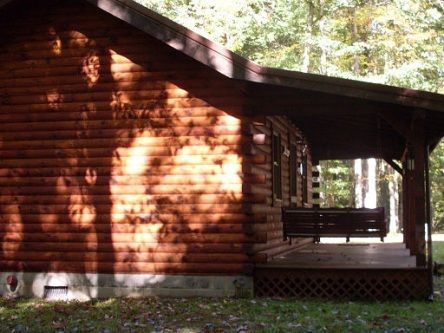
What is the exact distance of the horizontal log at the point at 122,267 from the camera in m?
10.5

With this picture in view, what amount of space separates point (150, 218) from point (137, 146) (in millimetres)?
1326

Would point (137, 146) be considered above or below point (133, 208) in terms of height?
above

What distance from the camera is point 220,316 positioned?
8758 millimetres

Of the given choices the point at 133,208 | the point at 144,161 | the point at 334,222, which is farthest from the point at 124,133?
the point at 334,222

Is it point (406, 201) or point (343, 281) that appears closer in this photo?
point (343, 281)

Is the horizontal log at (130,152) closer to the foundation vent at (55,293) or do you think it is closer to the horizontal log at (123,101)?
the horizontal log at (123,101)

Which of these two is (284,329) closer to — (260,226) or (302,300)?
(302,300)

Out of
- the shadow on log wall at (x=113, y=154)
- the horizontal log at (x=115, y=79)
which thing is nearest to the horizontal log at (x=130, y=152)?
the shadow on log wall at (x=113, y=154)

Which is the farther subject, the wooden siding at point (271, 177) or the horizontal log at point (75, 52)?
the wooden siding at point (271, 177)

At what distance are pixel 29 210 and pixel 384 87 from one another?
6.83m

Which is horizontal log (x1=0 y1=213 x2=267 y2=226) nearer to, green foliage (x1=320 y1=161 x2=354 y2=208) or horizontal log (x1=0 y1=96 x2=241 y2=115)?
horizontal log (x1=0 y1=96 x2=241 y2=115)

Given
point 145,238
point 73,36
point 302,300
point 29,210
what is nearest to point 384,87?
point 302,300

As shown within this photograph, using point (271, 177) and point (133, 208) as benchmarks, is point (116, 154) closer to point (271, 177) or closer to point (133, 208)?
point (133, 208)

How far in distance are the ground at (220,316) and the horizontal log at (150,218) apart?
1354mm
